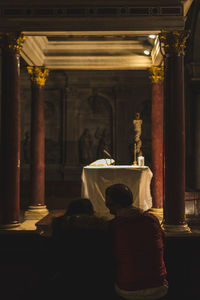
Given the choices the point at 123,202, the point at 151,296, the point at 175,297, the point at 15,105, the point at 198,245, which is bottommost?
the point at 175,297

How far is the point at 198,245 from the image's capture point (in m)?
3.17

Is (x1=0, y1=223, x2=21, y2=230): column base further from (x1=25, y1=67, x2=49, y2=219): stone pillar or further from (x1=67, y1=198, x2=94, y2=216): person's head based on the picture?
(x1=67, y1=198, x2=94, y2=216): person's head

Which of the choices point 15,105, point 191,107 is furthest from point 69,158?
point 15,105

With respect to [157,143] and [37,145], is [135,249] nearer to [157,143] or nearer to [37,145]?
[157,143]

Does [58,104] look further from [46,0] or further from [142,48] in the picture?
[46,0]

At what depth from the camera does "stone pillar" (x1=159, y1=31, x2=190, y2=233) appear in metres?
6.89

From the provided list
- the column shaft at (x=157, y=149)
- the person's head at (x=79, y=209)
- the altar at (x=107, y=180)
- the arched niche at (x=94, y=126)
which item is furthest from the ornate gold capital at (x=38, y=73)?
the person's head at (x=79, y=209)

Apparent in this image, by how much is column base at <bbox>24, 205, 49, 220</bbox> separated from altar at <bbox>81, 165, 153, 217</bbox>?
77.0 inches

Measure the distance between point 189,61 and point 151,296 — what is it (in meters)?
11.3

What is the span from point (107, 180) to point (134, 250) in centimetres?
588

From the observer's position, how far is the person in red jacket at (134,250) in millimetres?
2488

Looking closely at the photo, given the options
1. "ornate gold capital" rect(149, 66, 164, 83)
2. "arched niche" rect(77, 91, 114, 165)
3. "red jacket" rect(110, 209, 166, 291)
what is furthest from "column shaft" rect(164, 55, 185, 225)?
"arched niche" rect(77, 91, 114, 165)

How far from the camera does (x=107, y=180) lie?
27.5ft

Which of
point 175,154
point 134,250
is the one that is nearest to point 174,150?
point 175,154
